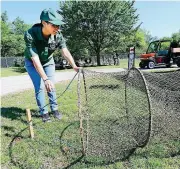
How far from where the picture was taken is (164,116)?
13.4 ft

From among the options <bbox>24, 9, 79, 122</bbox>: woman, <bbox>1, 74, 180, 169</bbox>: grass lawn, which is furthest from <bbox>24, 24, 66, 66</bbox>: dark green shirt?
<bbox>1, 74, 180, 169</bbox>: grass lawn

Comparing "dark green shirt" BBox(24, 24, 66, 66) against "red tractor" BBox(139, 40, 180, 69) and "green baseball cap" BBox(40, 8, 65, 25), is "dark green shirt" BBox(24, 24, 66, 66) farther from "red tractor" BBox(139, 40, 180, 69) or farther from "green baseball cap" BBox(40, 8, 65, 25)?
"red tractor" BBox(139, 40, 180, 69)

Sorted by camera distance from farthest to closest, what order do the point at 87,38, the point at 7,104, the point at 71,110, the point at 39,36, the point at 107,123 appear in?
the point at 87,38 < the point at 7,104 < the point at 71,110 < the point at 107,123 < the point at 39,36

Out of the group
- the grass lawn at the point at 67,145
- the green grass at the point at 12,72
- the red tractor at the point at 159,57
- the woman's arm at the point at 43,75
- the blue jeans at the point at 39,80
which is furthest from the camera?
the green grass at the point at 12,72

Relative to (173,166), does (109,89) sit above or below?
above

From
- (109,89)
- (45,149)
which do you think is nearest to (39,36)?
(109,89)

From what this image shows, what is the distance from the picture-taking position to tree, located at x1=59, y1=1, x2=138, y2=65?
1248 inches

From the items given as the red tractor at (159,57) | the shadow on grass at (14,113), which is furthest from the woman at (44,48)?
the red tractor at (159,57)

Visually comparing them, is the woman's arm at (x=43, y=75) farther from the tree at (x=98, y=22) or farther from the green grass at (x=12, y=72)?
the tree at (x=98, y=22)

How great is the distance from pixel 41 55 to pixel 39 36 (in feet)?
1.37

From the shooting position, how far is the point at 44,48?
15.6 ft

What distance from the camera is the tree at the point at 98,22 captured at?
31703 mm

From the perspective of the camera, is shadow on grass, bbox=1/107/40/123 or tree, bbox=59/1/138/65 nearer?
shadow on grass, bbox=1/107/40/123

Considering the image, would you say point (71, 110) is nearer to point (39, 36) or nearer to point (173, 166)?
point (39, 36)
